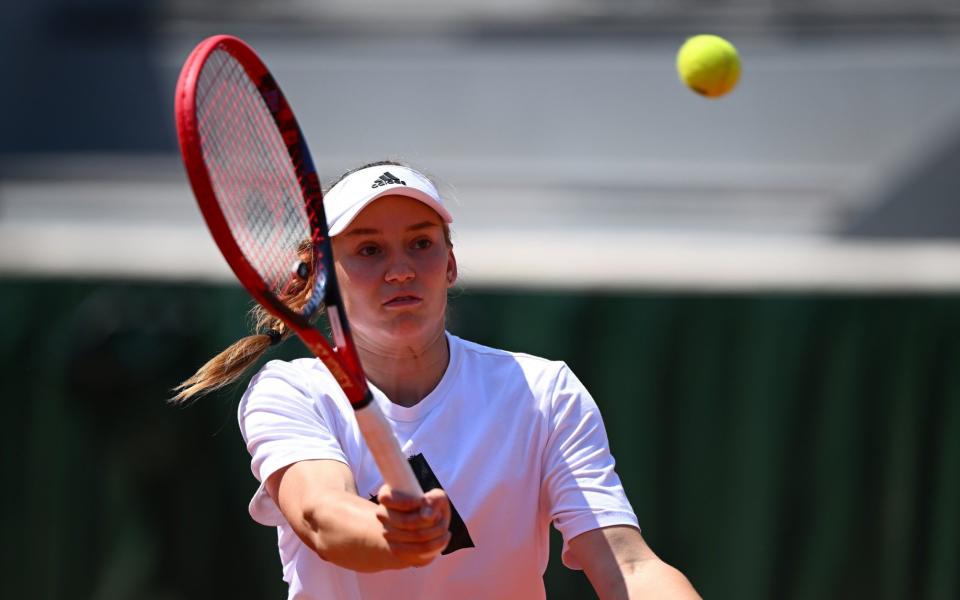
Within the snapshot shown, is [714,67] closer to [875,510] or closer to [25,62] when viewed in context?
[875,510]

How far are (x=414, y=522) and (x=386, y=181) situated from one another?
0.69 metres

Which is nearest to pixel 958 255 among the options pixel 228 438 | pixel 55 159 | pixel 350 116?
pixel 228 438

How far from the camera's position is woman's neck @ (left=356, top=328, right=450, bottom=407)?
2.66 metres

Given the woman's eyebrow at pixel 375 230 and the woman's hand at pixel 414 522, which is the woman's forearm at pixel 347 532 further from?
the woman's eyebrow at pixel 375 230

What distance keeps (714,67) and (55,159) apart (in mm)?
6391

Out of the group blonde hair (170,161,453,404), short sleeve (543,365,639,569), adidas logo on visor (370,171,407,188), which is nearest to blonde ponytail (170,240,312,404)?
blonde hair (170,161,453,404)

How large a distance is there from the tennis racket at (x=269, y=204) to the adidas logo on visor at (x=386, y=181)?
4.3 inches

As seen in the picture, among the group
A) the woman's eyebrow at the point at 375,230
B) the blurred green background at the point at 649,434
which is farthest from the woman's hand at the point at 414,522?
the blurred green background at the point at 649,434

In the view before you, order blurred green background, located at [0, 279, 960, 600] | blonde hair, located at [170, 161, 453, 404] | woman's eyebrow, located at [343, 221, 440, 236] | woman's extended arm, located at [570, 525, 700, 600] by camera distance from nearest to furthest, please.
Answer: woman's extended arm, located at [570, 525, 700, 600]
woman's eyebrow, located at [343, 221, 440, 236]
blonde hair, located at [170, 161, 453, 404]
blurred green background, located at [0, 279, 960, 600]

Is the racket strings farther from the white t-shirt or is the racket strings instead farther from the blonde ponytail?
the white t-shirt

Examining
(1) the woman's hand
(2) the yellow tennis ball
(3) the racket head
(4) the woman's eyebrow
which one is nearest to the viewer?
(1) the woman's hand

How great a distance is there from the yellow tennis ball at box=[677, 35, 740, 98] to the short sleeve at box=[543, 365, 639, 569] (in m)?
1.71

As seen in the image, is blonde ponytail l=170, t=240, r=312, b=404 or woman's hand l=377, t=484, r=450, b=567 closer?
woman's hand l=377, t=484, r=450, b=567

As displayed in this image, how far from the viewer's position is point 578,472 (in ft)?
8.45
